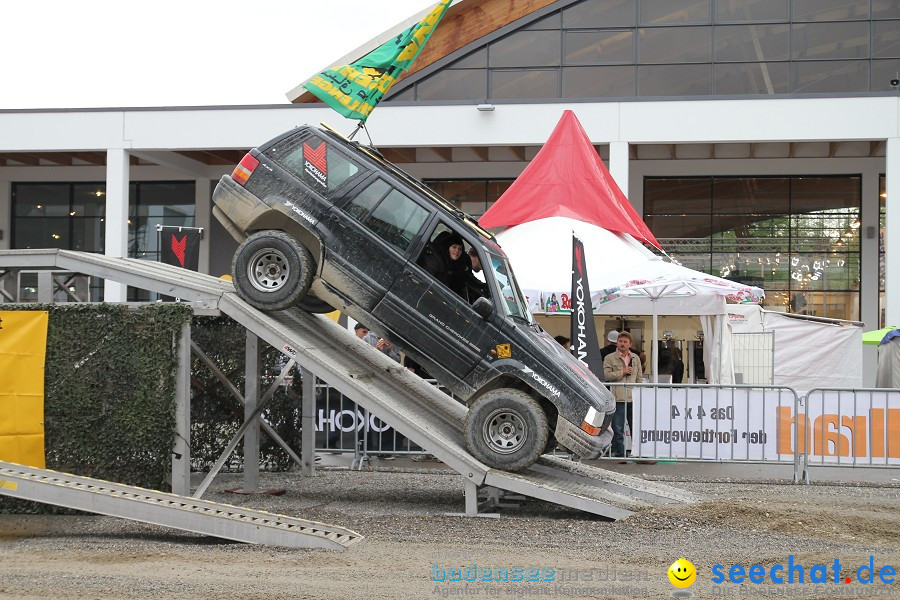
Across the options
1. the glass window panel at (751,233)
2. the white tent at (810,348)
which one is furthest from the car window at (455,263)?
the glass window panel at (751,233)

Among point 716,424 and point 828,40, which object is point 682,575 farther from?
point 828,40

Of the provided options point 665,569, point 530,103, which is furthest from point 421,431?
point 530,103

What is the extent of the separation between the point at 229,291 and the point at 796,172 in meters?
24.0

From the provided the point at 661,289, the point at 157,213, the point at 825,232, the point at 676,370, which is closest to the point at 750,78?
the point at 825,232

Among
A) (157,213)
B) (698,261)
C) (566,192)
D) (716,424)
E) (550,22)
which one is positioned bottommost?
(716,424)

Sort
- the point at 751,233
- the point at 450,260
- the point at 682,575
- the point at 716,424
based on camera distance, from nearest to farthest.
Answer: the point at 682,575 < the point at 450,260 < the point at 716,424 < the point at 751,233

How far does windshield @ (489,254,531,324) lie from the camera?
1062 centimetres

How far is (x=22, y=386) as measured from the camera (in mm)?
10172

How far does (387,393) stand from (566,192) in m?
9.26

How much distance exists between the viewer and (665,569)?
7.59m

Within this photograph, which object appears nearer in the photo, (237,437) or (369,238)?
(369,238)

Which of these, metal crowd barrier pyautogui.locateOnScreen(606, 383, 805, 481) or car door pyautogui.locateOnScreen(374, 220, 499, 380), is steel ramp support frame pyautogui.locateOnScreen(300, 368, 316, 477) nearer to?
car door pyautogui.locateOnScreen(374, 220, 499, 380)

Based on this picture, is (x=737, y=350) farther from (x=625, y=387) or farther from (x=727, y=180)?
(x=727, y=180)

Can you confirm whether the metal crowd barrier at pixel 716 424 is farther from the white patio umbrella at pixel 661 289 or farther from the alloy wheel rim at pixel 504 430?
the alloy wheel rim at pixel 504 430
